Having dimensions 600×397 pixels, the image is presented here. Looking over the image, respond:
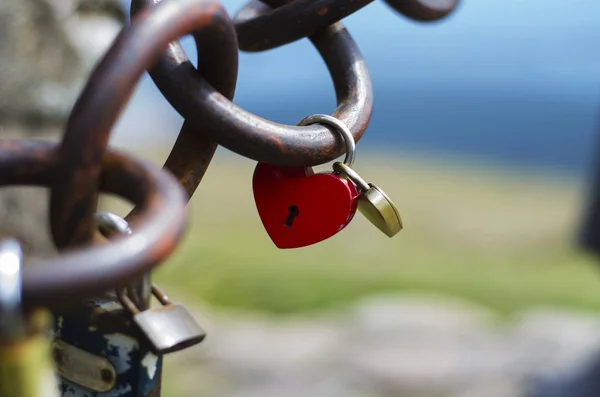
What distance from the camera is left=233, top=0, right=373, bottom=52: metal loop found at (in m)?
0.45

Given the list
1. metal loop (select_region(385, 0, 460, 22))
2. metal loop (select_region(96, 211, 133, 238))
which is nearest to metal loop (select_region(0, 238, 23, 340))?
metal loop (select_region(96, 211, 133, 238))

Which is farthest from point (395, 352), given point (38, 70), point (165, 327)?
point (165, 327)

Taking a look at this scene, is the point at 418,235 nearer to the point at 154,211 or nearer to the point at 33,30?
the point at 33,30

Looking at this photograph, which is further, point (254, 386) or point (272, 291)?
point (272, 291)

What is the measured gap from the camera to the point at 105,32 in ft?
5.04

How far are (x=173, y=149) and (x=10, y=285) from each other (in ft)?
0.61

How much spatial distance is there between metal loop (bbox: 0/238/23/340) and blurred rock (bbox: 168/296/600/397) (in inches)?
88.0

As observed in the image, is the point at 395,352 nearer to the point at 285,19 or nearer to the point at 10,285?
the point at 285,19

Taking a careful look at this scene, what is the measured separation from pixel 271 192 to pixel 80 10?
1.19 meters

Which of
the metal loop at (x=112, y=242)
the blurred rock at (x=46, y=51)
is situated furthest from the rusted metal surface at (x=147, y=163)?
the blurred rock at (x=46, y=51)

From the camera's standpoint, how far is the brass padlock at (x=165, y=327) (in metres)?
0.40

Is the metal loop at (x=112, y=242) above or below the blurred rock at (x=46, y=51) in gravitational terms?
below

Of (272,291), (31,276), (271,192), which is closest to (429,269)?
(272,291)

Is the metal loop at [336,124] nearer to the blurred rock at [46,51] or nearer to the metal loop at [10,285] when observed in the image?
the metal loop at [10,285]
